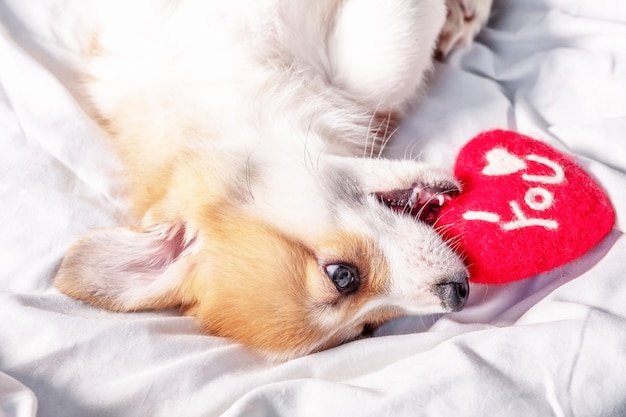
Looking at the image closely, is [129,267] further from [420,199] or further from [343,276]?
[420,199]

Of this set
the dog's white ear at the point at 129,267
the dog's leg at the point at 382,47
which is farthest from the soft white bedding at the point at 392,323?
the dog's leg at the point at 382,47

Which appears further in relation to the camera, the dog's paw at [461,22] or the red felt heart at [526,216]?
the dog's paw at [461,22]

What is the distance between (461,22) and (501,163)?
0.80 m

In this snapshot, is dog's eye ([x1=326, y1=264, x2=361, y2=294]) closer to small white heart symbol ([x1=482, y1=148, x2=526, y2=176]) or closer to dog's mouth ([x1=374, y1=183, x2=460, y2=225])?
dog's mouth ([x1=374, y1=183, x2=460, y2=225])

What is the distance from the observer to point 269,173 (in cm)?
167

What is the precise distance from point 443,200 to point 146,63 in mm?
963

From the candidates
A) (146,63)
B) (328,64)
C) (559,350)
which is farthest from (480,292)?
(146,63)

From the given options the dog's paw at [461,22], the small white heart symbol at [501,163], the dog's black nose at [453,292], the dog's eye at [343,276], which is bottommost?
the dog's black nose at [453,292]

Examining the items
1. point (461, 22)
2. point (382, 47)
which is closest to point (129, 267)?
point (382, 47)

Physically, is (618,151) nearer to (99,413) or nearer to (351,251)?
(351,251)

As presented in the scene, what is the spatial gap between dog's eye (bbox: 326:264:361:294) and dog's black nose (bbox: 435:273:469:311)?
199mm

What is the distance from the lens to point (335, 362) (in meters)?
1.56

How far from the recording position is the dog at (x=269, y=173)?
5.11 feet

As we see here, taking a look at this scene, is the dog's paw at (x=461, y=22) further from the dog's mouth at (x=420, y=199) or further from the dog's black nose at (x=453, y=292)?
the dog's black nose at (x=453, y=292)
